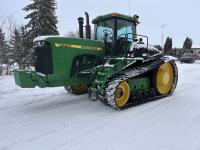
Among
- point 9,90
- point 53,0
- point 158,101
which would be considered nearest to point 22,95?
point 9,90

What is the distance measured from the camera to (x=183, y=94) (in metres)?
9.32

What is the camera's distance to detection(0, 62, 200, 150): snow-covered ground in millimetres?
4883

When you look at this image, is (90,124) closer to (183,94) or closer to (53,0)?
(183,94)

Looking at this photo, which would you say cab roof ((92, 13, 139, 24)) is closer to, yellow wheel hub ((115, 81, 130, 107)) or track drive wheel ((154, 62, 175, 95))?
track drive wheel ((154, 62, 175, 95))

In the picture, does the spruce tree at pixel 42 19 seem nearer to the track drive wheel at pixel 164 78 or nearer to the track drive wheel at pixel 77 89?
the track drive wheel at pixel 77 89

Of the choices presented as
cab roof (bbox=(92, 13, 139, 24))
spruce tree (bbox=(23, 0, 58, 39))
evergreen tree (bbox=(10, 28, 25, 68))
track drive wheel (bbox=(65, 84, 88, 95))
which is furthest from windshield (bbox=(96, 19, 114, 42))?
evergreen tree (bbox=(10, 28, 25, 68))

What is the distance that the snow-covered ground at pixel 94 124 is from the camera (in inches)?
192

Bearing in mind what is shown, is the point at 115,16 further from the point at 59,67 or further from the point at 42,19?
the point at 42,19

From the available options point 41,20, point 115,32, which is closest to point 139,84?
point 115,32

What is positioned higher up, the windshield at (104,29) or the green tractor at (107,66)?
the windshield at (104,29)

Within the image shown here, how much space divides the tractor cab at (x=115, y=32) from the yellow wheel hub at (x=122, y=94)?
4.12ft

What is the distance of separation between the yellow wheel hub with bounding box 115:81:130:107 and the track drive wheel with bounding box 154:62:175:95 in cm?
155

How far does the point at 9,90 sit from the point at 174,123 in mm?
6795

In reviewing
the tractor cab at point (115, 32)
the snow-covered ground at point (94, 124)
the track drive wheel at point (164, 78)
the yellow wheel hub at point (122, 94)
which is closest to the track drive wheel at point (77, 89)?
the snow-covered ground at point (94, 124)
